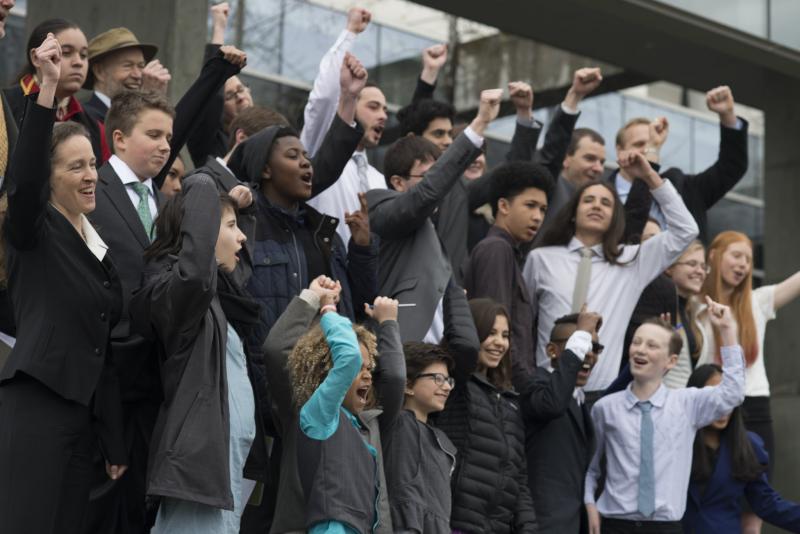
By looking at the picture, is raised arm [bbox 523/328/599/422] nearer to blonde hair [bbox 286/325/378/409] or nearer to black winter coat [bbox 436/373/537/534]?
black winter coat [bbox 436/373/537/534]

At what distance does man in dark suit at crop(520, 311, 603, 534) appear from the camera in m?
7.44

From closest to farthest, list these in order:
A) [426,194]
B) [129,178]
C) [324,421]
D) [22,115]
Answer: [324,421] → [129,178] → [22,115] → [426,194]

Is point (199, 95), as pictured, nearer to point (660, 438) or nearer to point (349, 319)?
point (349, 319)

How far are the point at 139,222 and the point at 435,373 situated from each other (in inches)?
59.1

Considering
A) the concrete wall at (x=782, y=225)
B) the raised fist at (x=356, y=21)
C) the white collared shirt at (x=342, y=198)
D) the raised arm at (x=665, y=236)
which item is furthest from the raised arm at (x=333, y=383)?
the concrete wall at (x=782, y=225)

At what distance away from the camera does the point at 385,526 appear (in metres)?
6.00

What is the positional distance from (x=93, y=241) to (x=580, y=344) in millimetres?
2686

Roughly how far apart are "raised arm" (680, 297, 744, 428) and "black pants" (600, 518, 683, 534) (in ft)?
1.96

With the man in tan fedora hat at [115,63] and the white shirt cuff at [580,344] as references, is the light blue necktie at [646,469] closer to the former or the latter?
the white shirt cuff at [580,344]

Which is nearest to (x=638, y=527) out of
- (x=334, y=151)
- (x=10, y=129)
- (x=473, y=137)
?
(x=473, y=137)

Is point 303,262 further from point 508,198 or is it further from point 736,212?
point 736,212

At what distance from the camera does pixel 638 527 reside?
25.2 ft

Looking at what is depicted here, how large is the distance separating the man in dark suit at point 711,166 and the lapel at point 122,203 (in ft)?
12.5

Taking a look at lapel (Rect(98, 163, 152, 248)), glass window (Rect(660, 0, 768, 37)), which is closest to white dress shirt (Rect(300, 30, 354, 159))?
lapel (Rect(98, 163, 152, 248))
